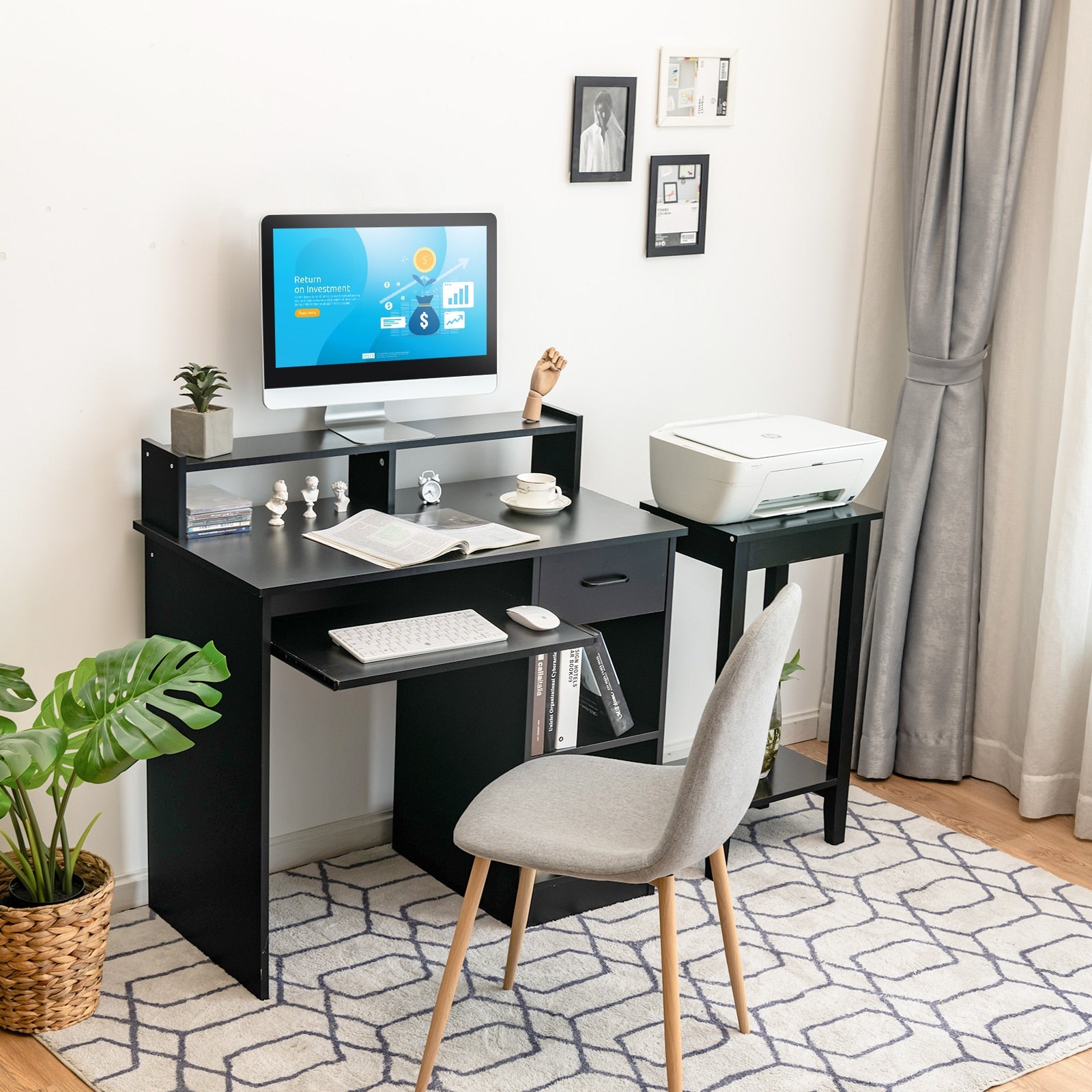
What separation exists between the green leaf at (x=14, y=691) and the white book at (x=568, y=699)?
3.08ft

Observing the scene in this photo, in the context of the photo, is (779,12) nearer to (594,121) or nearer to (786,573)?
(594,121)

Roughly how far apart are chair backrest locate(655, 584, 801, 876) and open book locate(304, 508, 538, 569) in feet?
1.99

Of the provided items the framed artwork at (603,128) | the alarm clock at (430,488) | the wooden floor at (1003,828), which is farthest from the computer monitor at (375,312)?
the wooden floor at (1003,828)

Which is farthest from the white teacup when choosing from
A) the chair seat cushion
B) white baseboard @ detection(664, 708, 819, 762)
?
white baseboard @ detection(664, 708, 819, 762)

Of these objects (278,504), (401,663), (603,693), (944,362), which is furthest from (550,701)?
(944,362)

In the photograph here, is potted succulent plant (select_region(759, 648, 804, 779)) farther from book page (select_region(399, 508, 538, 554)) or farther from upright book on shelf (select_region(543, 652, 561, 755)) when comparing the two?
book page (select_region(399, 508, 538, 554))

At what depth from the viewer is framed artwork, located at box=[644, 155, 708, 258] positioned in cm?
302

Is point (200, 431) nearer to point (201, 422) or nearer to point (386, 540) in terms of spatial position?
point (201, 422)

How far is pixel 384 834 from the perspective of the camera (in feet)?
9.87

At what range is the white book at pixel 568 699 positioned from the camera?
263cm

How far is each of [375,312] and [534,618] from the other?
681 mm

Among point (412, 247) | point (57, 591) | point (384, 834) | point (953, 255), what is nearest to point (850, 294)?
point (953, 255)

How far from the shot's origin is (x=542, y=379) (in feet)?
9.07

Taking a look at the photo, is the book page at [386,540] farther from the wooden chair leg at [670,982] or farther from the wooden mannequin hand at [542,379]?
the wooden chair leg at [670,982]
